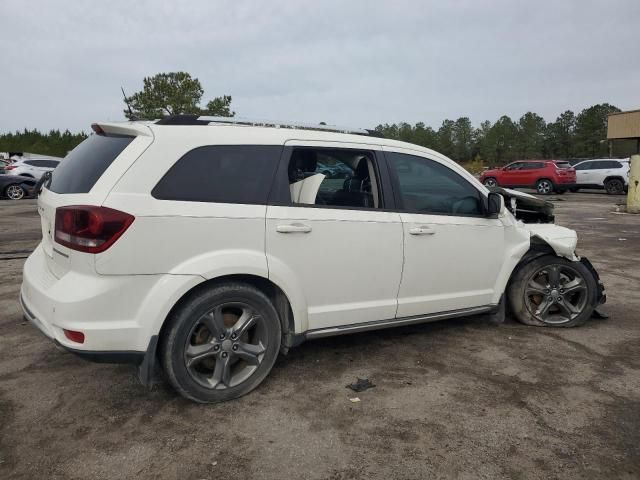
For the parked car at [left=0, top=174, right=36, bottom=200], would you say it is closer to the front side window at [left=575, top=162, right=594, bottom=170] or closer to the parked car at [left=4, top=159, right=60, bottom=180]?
the parked car at [left=4, top=159, right=60, bottom=180]

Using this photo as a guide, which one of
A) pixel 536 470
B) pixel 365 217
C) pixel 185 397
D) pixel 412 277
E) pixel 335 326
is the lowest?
pixel 536 470

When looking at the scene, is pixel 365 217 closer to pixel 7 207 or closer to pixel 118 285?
pixel 118 285

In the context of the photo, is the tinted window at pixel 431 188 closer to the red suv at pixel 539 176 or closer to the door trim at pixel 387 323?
the door trim at pixel 387 323

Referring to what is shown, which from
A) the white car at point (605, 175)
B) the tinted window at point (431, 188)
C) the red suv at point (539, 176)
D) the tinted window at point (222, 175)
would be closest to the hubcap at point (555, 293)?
the tinted window at point (431, 188)

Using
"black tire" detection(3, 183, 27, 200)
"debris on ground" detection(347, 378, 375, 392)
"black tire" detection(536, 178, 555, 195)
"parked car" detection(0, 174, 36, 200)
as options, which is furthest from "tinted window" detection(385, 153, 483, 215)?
"black tire" detection(536, 178, 555, 195)

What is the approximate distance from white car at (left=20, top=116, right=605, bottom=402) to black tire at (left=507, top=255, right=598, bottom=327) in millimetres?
429

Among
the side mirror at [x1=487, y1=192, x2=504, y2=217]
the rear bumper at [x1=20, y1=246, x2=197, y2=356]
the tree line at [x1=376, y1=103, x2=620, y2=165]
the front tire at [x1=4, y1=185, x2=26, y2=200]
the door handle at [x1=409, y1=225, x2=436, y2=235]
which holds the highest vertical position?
the tree line at [x1=376, y1=103, x2=620, y2=165]

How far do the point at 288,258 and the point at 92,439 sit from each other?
150 cm

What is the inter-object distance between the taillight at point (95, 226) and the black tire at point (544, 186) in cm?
2391

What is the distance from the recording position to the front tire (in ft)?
67.7

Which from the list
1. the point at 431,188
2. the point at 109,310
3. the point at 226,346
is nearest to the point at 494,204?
the point at 431,188

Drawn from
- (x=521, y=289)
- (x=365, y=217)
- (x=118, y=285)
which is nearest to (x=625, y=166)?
(x=521, y=289)

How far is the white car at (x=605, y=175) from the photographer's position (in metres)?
22.8

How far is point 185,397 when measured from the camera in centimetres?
317
